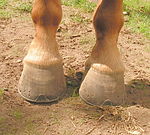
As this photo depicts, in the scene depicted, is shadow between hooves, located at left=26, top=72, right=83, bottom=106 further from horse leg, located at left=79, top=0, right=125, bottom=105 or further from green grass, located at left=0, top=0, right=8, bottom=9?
green grass, located at left=0, top=0, right=8, bottom=9

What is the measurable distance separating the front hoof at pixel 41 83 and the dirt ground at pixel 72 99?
44 millimetres

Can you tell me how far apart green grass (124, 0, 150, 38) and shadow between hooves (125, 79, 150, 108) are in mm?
810

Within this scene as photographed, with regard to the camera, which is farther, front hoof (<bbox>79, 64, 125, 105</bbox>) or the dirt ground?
front hoof (<bbox>79, 64, 125, 105</bbox>)

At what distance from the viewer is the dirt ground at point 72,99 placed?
6.07ft

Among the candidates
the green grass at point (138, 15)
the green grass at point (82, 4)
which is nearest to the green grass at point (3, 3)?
the green grass at point (82, 4)

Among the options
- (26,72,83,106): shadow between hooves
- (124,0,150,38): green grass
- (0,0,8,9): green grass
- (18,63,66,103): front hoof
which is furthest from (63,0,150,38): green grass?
(18,63,66,103): front hoof

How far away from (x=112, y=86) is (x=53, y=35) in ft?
1.33

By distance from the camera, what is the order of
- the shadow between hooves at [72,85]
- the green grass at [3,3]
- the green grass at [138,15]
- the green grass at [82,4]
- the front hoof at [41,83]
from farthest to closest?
1. the green grass at [82,4]
2. the green grass at [3,3]
3. the green grass at [138,15]
4. the shadow between hooves at [72,85]
5. the front hoof at [41,83]

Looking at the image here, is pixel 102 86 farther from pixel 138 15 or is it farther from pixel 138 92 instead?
pixel 138 15

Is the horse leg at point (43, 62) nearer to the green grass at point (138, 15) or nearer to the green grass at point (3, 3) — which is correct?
the green grass at point (138, 15)

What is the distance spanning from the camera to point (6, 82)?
2.20 meters

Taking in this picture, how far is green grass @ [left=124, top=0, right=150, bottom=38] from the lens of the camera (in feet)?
10.4

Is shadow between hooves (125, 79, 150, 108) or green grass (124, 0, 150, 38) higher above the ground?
green grass (124, 0, 150, 38)

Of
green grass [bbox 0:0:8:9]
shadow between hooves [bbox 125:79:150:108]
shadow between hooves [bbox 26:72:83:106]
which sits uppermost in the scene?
green grass [bbox 0:0:8:9]
